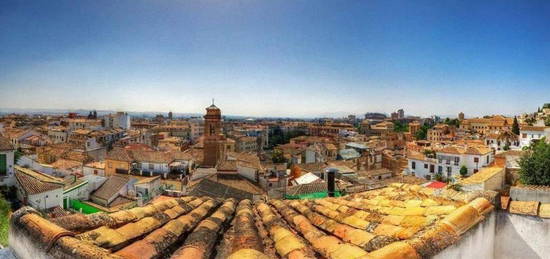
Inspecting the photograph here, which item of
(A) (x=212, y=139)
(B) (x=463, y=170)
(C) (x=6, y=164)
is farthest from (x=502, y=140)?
(C) (x=6, y=164)

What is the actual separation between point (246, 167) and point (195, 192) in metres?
5.29

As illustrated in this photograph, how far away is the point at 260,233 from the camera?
422 centimetres

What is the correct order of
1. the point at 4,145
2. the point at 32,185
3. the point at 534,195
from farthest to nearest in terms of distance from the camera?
1. the point at 32,185
2. the point at 4,145
3. the point at 534,195

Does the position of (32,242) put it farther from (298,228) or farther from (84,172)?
(84,172)

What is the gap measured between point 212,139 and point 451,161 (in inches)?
975

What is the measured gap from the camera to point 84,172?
30.5 metres

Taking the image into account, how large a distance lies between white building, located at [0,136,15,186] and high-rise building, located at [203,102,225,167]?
17.8 m

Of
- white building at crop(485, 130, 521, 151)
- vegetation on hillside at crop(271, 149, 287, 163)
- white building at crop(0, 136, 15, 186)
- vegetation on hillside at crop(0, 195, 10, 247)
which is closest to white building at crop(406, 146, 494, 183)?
white building at crop(485, 130, 521, 151)

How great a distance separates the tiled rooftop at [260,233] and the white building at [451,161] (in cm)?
3407

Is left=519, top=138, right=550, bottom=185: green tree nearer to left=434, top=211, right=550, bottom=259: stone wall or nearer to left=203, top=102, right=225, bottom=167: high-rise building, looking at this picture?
Result: left=434, top=211, right=550, bottom=259: stone wall

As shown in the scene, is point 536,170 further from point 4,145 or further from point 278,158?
point 278,158

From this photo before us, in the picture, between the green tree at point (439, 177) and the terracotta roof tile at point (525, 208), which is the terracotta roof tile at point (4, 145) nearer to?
the terracotta roof tile at point (525, 208)

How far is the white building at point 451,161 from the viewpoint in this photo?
34.1m

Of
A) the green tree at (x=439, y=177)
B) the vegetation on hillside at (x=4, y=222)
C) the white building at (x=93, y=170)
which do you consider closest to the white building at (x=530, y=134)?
the green tree at (x=439, y=177)
